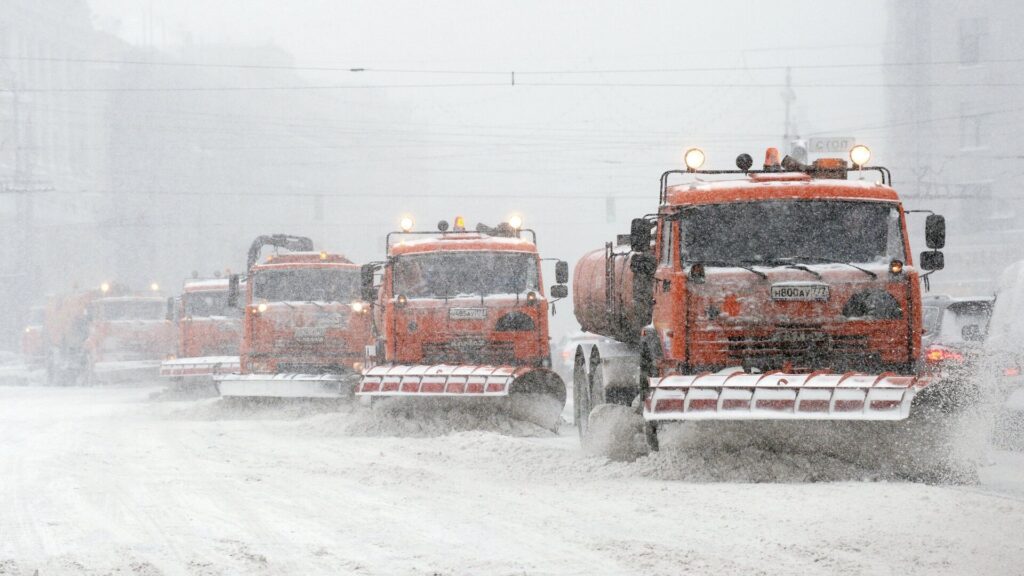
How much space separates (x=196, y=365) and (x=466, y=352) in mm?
10665

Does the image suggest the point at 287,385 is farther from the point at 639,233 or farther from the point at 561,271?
the point at 639,233

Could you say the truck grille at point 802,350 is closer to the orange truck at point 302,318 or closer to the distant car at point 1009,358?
the distant car at point 1009,358

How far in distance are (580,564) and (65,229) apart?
65.0 meters

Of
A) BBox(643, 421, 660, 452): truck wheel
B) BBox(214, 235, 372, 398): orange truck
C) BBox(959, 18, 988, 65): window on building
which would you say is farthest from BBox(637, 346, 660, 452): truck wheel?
BBox(959, 18, 988, 65): window on building

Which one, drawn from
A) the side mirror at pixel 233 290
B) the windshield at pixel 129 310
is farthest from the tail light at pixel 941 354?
the windshield at pixel 129 310

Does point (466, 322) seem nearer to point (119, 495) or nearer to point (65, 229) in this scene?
point (119, 495)

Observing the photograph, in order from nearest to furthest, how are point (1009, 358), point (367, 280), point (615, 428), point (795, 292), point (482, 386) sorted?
point (795, 292), point (615, 428), point (1009, 358), point (482, 386), point (367, 280)

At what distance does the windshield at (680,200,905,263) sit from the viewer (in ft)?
36.5

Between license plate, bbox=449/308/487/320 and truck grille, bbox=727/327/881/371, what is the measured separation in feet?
21.2

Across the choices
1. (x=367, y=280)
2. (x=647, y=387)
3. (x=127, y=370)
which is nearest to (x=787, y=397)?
(x=647, y=387)

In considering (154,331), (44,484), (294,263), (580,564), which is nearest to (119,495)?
(44,484)

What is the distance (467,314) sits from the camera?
1694 cm

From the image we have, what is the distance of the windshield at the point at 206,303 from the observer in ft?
91.4

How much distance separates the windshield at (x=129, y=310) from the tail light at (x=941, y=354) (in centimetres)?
2540
